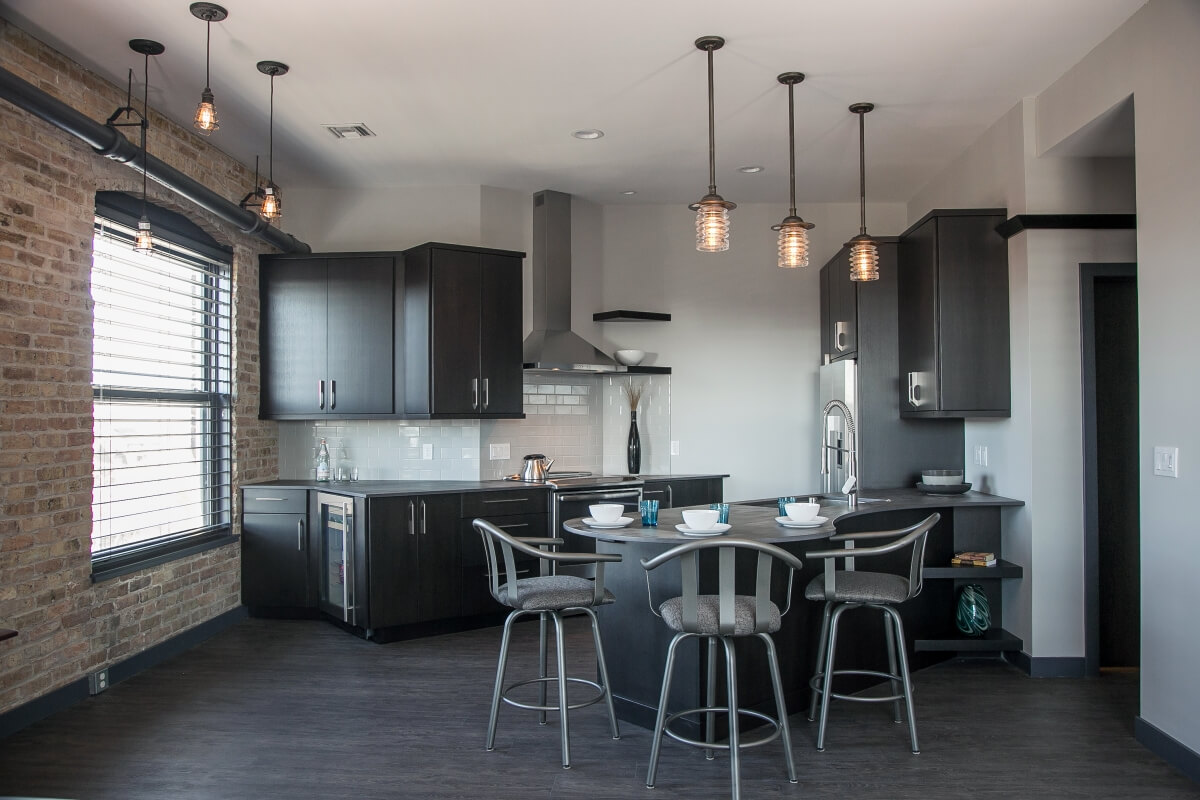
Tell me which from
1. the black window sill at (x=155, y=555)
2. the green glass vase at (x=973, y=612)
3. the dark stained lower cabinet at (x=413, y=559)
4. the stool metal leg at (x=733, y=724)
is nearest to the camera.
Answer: the stool metal leg at (x=733, y=724)

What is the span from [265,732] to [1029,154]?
4674 mm

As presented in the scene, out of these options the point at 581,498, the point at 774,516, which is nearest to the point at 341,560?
the point at 581,498

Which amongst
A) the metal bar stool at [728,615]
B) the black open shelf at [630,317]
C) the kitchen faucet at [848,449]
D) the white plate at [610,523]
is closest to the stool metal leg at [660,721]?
the metal bar stool at [728,615]

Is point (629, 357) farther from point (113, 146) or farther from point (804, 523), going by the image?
point (113, 146)

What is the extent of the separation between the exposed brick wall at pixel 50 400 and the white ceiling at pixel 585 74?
426 mm

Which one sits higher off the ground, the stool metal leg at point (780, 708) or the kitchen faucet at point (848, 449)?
the kitchen faucet at point (848, 449)

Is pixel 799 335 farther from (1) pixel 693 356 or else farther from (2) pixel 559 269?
(2) pixel 559 269

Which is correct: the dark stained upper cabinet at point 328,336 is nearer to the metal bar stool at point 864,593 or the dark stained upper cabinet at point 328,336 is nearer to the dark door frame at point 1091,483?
the metal bar stool at point 864,593

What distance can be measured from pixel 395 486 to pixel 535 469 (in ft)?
3.10

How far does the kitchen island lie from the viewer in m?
3.58

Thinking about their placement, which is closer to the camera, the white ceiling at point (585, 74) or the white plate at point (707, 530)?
the white plate at point (707, 530)

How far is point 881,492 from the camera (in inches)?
207

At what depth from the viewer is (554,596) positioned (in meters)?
3.42

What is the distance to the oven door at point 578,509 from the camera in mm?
5746
